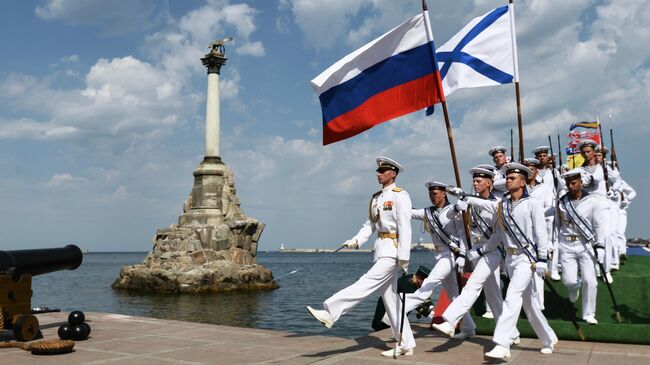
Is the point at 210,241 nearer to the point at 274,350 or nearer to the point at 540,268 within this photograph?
the point at 274,350

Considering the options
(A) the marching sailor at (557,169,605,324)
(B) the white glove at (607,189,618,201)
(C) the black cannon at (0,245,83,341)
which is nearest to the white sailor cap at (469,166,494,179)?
(A) the marching sailor at (557,169,605,324)

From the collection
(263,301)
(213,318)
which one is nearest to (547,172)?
(213,318)

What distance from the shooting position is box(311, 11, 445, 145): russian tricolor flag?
8.56 meters

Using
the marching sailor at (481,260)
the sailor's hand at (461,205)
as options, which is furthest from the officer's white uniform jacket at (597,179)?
the sailor's hand at (461,205)

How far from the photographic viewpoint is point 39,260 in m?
8.13

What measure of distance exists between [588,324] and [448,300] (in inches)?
80.7

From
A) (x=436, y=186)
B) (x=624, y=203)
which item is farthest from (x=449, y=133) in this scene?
(x=624, y=203)

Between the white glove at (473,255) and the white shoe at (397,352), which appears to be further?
the white glove at (473,255)

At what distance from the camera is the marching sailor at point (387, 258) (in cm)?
643

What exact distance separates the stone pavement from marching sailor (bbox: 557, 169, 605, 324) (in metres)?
1.18

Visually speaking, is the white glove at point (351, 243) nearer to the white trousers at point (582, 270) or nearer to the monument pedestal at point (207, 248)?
the white trousers at point (582, 270)

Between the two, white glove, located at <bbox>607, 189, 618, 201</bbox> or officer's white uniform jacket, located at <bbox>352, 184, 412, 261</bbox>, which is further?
white glove, located at <bbox>607, 189, 618, 201</bbox>

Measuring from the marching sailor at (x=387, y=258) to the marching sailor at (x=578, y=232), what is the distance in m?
3.00

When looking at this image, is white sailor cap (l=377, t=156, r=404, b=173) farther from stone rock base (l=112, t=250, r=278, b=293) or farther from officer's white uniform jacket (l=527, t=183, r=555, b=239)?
stone rock base (l=112, t=250, r=278, b=293)
